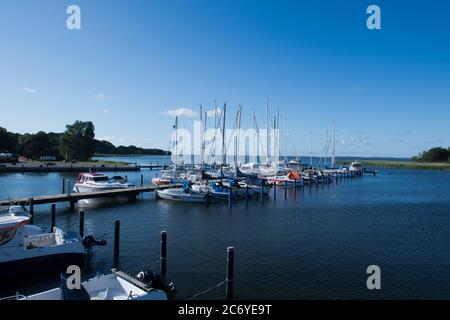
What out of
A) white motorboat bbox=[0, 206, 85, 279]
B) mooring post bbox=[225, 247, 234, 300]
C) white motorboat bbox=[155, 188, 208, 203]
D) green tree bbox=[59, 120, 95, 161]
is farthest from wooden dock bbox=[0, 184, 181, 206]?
green tree bbox=[59, 120, 95, 161]

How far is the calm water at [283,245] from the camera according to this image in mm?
20656

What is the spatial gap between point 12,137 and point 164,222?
123 m

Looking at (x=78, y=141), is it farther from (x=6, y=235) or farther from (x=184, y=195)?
(x=6, y=235)

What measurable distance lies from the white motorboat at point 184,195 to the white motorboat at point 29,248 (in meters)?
27.7

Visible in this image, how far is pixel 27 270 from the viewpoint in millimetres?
21516

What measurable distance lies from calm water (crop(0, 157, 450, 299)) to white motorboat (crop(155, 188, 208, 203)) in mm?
1283

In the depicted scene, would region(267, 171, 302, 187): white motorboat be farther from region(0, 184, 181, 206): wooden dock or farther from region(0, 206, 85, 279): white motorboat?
region(0, 206, 85, 279): white motorboat

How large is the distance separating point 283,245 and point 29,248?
18704 millimetres

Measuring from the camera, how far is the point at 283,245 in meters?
29.2

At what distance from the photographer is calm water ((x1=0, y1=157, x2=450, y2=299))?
2066cm

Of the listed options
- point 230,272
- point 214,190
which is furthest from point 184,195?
point 230,272

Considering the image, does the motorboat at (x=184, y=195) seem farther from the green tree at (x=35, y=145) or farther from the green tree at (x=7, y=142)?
the green tree at (x=7, y=142)
